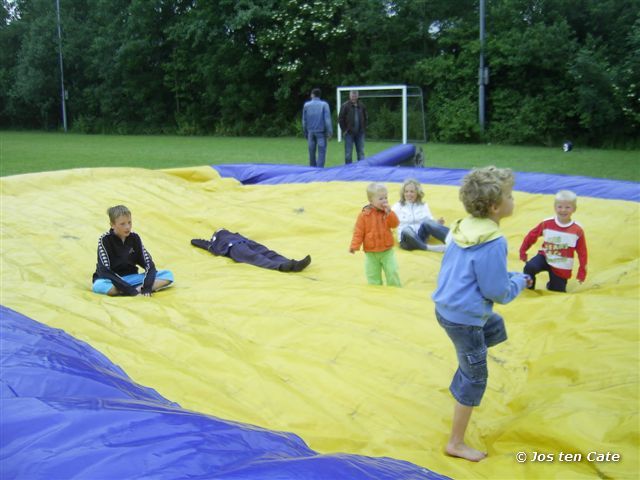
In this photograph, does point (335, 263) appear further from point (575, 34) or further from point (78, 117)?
point (78, 117)

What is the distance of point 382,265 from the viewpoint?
482 cm

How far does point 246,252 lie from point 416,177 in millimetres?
2698

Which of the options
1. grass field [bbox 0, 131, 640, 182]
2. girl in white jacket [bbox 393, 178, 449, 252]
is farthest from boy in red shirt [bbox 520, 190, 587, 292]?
grass field [bbox 0, 131, 640, 182]

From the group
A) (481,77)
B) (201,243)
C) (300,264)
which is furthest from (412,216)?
(481,77)

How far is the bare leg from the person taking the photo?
254 cm

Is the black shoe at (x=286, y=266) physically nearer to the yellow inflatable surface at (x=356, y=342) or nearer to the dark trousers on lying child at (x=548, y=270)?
the yellow inflatable surface at (x=356, y=342)

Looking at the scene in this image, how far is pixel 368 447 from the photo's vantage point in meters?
2.62

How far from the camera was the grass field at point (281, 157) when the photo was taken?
13859mm

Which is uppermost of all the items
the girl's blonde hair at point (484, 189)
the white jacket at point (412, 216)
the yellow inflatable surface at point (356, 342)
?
the girl's blonde hair at point (484, 189)

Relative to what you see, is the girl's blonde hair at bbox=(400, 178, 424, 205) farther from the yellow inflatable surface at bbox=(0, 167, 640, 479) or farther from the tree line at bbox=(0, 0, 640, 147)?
the tree line at bbox=(0, 0, 640, 147)

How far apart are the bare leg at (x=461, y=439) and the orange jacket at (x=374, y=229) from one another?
2.17 metres

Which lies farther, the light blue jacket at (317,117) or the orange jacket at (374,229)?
the light blue jacket at (317,117)

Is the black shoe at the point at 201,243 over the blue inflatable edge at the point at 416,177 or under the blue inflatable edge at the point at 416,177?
under

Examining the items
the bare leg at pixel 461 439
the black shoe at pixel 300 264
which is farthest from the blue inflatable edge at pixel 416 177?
the bare leg at pixel 461 439
